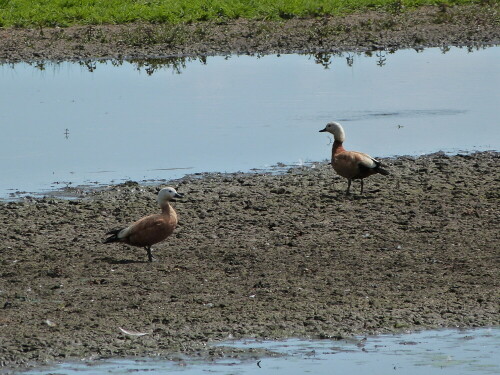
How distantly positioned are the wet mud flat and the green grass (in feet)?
48.9

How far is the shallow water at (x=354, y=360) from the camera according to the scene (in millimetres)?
8492

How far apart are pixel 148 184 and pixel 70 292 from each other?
5097mm

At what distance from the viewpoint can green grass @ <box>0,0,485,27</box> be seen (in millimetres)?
29516

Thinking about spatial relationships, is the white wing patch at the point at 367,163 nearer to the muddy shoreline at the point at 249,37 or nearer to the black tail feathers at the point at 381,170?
the black tail feathers at the point at 381,170

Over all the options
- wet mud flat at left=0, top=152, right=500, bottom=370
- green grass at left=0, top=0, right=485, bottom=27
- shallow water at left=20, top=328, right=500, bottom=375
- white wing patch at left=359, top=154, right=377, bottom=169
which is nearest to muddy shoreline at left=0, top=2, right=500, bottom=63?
green grass at left=0, top=0, right=485, bottom=27

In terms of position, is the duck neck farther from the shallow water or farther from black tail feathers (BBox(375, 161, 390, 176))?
the shallow water

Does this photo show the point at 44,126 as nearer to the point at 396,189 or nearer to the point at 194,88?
the point at 194,88

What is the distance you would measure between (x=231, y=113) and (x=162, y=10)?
387 inches

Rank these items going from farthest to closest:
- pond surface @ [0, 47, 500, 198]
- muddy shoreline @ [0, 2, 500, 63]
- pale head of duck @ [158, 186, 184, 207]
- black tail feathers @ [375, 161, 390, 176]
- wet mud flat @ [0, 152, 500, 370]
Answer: muddy shoreline @ [0, 2, 500, 63] → pond surface @ [0, 47, 500, 198] → black tail feathers @ [375, 161, 390, 176] → pale head of duck @ [158, 186, 184, 207] → wet mud flat @ [0, 152, 500, 370]

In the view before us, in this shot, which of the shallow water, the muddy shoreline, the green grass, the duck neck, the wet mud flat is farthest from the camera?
the green grass

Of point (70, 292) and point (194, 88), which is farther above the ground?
point (194, 88)

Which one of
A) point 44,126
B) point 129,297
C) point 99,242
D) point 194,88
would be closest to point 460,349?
point 129,297

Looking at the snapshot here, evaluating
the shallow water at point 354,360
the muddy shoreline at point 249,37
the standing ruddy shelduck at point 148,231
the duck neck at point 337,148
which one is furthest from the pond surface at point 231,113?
the shallow water at point 354,360

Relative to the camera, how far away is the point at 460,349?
29.4 feet
